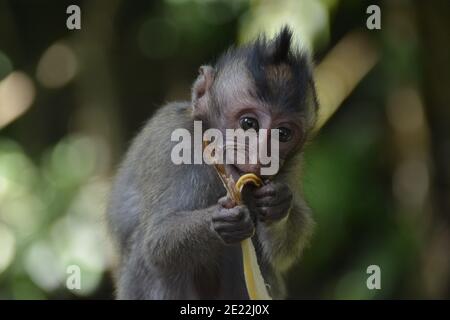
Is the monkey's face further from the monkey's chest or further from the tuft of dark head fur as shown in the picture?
the monkey's chest

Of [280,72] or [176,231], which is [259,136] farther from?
[176,231]

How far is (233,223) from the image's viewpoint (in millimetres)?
2664

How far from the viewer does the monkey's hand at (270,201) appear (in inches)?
108

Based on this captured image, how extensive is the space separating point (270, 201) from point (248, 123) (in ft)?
1.01

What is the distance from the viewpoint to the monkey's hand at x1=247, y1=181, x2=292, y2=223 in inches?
108

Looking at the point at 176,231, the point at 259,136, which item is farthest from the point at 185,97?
the point at 259,136

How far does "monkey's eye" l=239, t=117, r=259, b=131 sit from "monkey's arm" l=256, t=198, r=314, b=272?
0.59m

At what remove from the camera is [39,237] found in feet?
15.7

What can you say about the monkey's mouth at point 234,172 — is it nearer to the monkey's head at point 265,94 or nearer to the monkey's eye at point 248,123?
the monkey's head at point 265,94

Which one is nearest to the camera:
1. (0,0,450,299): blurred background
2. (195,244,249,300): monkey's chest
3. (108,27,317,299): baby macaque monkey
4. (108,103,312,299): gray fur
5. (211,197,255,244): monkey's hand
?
(211,197,255,244): monkey's hand

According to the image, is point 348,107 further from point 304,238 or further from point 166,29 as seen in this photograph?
point 304,238

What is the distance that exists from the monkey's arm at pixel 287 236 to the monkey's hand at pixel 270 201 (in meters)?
0.48

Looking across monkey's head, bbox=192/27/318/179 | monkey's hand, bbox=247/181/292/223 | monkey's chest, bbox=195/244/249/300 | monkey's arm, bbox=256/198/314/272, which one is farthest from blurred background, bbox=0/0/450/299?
monkey's hand, bbox=247/181/292/223

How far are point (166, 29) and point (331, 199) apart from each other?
1.51m
